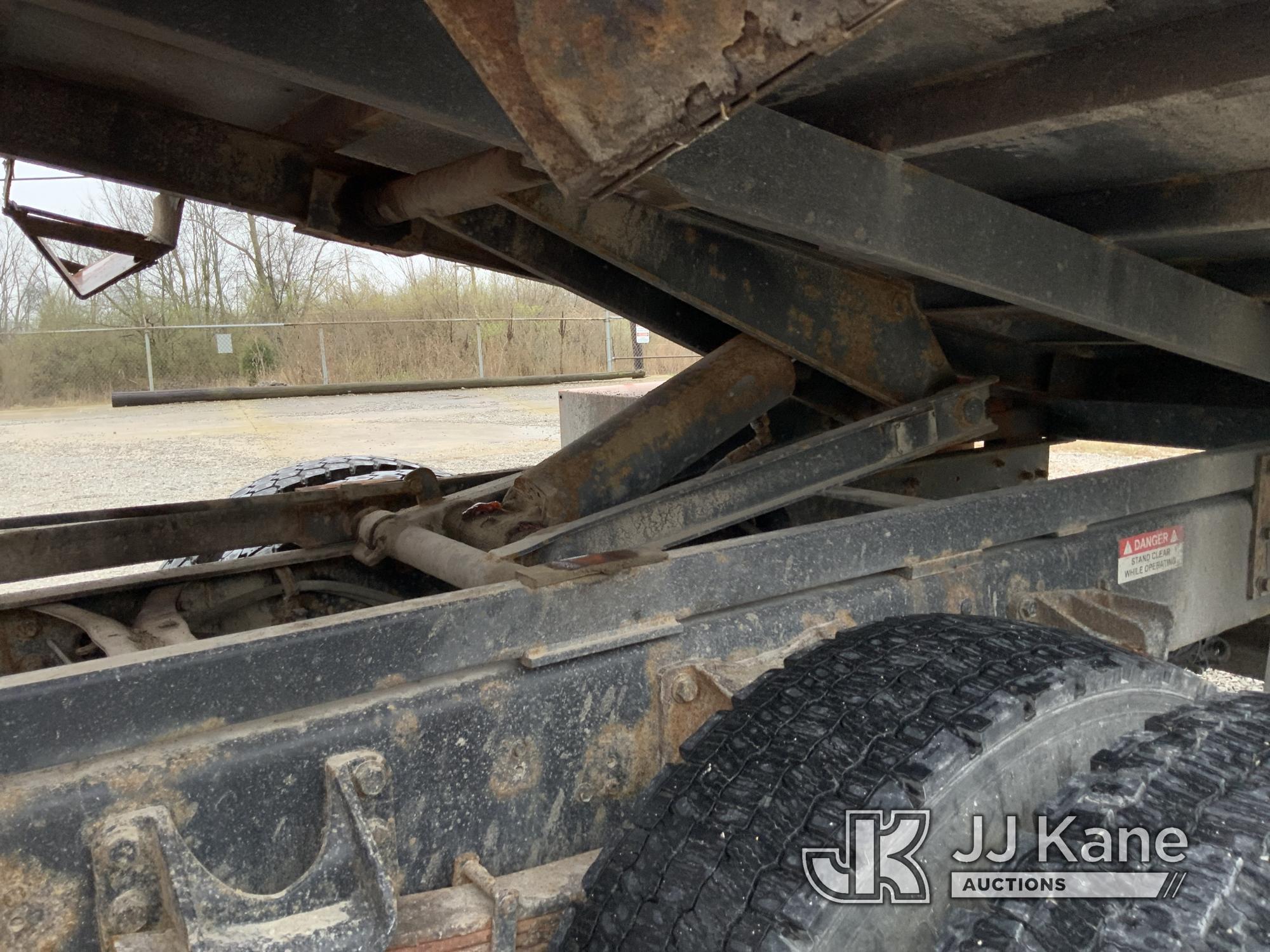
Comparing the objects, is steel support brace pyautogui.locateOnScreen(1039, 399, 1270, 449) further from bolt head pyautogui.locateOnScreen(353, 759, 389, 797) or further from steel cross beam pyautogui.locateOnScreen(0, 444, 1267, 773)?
bolt head pyautogui.locateOnScreen(353, 759, 389, 797)

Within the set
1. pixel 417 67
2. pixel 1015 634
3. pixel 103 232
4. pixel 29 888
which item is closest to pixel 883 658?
pixel 1015 634

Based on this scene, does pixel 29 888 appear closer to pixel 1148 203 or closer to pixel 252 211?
pixel 252 211

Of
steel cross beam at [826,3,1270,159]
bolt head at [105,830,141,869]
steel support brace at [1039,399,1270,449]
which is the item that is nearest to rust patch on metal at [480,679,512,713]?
bolt head at [105,830,141,869]

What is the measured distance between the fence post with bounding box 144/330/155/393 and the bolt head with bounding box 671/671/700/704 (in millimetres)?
22528

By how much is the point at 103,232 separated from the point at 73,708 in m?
1.71

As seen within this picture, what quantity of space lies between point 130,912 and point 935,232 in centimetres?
156

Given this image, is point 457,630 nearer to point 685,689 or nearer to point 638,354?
point 685,689

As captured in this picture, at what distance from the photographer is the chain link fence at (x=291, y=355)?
923 inches

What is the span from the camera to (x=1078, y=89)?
1.62m

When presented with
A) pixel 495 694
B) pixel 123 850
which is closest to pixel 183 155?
pixel 495 694

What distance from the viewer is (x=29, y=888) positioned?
1212mm

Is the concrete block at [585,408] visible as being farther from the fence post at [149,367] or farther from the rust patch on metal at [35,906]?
the fence post at [149,367]

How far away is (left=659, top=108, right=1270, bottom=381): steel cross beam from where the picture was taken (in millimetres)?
1502

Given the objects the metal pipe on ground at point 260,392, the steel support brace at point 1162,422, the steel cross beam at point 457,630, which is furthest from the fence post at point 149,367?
the steel cross beam at point 457,630
